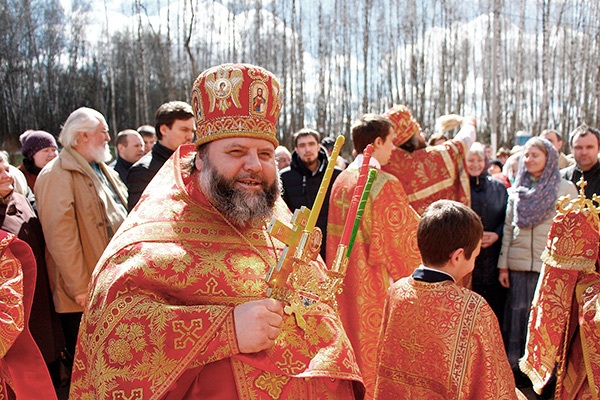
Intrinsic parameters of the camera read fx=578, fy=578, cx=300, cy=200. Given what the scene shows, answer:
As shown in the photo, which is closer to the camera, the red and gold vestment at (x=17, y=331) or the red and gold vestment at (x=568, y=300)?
the red and gold vestment at (x=17, y=331)

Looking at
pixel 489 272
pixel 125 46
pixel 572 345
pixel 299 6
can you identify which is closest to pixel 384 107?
pixel 299 6

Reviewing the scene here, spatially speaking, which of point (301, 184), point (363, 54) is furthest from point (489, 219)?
point (363, 54)

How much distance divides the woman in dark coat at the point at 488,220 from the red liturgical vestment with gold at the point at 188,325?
3.60 m

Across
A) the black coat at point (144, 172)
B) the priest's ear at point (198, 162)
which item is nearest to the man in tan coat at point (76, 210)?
the black coat at point (144, 172)

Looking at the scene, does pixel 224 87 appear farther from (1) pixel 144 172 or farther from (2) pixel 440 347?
(1) pixel 144 172

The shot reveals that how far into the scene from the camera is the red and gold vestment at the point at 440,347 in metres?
2.38

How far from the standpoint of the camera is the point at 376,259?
151 inches

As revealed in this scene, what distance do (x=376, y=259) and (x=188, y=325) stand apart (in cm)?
228

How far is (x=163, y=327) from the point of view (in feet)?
5.57

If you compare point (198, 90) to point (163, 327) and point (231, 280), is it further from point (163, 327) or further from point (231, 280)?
point (163, 327)

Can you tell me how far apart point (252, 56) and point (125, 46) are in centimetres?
956

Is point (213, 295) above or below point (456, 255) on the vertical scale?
above

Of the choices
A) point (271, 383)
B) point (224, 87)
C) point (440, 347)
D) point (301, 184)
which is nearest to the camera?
point (271, 383)

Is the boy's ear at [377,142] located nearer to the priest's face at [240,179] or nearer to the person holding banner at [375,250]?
the person holding banner at [375,250]
